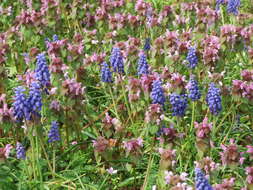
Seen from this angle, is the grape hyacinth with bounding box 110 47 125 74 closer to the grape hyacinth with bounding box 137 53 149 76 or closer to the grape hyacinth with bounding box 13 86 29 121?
the grape hyacinth with bounding box 137 53 149 76

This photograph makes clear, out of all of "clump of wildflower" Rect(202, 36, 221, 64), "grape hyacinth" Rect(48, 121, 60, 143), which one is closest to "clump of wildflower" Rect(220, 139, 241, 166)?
"grape hyacinth" Rect(48, 121, 60, 143)

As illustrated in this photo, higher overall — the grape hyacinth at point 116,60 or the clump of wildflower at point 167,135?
the grape hyacinth at point 116,60

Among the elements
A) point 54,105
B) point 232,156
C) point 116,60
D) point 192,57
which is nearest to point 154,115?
point 232,156

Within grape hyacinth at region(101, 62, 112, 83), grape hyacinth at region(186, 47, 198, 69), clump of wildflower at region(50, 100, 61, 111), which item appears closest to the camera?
clump of wildflower at region(50, 100, 61, 111)

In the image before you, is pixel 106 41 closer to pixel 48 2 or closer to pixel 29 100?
pixel 48 2

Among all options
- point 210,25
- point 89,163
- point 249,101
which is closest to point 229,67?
point 210,25

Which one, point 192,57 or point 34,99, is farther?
point 192,57

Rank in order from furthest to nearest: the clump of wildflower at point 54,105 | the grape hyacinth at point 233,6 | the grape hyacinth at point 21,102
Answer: the grape hyacinth at point 233,6 < the clump of wildflower at point 54,105 < the grape hyacinth at point 21,102

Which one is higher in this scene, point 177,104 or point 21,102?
point 21,102

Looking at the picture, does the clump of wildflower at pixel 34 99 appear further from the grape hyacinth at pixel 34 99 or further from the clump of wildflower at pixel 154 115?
the clump of wildflower at pixel 154 115

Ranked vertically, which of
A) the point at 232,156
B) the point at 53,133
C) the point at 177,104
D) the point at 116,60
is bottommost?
the point at 232,156

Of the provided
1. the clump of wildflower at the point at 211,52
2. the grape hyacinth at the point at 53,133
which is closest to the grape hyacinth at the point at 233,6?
the clump of wildflower at the point at 211,52

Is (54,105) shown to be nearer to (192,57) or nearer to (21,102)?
(21,102)

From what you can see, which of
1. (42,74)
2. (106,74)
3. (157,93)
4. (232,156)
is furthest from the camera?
(106,74)
